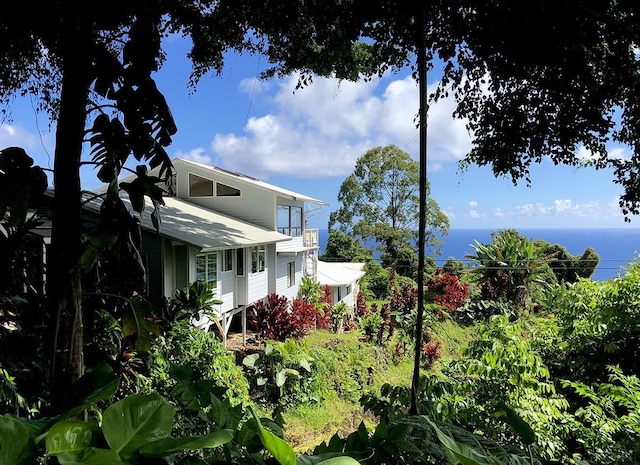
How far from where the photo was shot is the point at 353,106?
3.83 metres

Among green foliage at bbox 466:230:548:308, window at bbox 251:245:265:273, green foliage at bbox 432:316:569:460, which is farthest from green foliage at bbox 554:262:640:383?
green foliage at bbox 466:230:548:308

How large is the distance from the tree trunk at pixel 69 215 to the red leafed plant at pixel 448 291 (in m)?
12.7

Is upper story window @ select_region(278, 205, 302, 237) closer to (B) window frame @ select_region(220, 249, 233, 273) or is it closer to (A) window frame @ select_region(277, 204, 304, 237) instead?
(A) window frame @ select_region(277, 204, 304, 237)

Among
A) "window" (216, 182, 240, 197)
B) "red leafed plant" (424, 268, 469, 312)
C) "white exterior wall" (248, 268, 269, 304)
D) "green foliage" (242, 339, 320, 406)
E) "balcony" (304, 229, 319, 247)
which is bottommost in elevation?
"green foliage" (242, 339, 320, 406)

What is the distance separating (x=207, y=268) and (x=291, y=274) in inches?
202

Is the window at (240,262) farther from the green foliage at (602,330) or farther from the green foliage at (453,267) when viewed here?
the green foliage at (453,267)

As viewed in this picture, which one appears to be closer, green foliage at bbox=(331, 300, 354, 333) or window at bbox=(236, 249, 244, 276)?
window at bbox=(236, 249, 244, 276)

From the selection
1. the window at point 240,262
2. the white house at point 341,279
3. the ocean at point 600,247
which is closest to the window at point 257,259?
the window at point 240,262

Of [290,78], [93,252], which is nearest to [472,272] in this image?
[290,78]

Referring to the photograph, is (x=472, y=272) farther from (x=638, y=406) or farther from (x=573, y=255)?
(x=638, y=406)

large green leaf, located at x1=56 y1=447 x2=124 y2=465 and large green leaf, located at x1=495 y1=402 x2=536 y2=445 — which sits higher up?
large green leaf, located at x1=56 y1=447 x2=124 y2=465

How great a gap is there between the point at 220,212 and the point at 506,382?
33.7ft

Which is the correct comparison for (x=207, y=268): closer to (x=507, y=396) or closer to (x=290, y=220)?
(x=290, y=220)

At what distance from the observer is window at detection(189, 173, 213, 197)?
12023 millimetres
